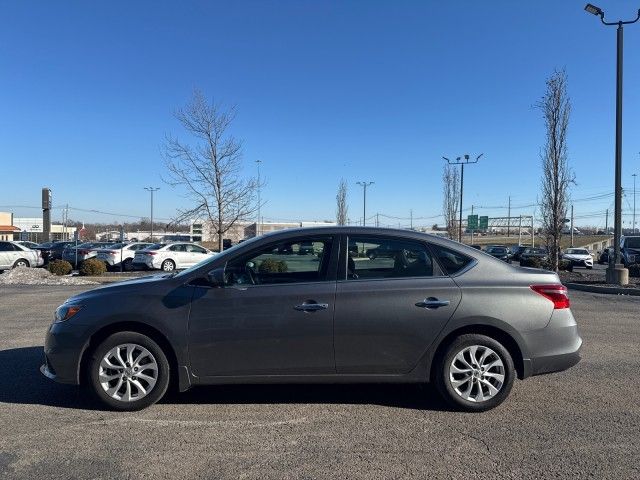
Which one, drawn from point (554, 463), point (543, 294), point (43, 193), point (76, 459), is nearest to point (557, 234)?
point (543, 294)

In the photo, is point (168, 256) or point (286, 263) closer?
point (286, 263)

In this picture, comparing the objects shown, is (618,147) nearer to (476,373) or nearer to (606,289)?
(606,289)

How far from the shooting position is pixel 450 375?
469cm

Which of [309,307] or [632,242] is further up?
[632,242]

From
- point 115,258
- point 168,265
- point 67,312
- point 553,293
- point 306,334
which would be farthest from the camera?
point 115,258

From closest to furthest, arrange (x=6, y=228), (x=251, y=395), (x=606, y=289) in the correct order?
(x=251, y=395) → (x=606, y=289) → (x=6, y=228)

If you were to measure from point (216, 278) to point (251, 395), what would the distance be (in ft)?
4.39

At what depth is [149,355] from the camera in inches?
184

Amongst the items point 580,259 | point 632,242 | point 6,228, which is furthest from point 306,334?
point 6,228

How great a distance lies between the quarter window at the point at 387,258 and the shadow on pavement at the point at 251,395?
3.99ft

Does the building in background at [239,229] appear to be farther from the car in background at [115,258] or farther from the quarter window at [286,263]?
the car in background at [115,258]

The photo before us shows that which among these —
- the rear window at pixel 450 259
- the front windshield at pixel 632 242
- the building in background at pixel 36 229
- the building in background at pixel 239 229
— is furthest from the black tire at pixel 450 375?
the building in background at pixel 36 229

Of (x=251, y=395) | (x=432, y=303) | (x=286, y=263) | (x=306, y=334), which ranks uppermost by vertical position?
(x=286, y=263)

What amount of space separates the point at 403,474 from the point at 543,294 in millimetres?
2254
